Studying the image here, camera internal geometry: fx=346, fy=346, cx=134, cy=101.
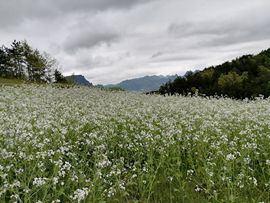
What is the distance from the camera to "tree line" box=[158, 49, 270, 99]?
26703mm

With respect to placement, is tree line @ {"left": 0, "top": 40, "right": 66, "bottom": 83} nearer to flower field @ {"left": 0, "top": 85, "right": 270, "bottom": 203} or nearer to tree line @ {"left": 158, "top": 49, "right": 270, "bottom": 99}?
tree line @ {"left": 158, "top": 49, "right": 270, "bottom": 99}

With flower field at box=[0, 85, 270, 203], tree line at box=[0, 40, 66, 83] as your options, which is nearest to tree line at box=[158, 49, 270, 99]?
flower field at box=[0, 85, 270, 203]

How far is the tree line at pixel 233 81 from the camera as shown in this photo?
87.6ft

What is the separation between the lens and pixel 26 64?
71562 mm

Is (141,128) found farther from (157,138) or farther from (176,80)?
(176,80)

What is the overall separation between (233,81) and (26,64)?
5182 cm

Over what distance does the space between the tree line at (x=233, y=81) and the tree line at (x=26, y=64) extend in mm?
38143

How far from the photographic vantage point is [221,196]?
6.15 metres

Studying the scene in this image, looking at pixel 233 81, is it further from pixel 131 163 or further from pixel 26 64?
pixel 26 64

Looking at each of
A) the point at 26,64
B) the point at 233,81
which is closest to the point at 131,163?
the point at 233,81

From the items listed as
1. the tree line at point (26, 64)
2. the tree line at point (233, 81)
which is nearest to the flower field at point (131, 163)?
the tree line at point (233, 81)

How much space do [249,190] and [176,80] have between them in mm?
33359

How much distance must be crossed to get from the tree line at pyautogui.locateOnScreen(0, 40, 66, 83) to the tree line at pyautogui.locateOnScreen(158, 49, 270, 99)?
38143 millimetres

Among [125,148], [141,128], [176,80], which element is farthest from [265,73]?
[125,148]
